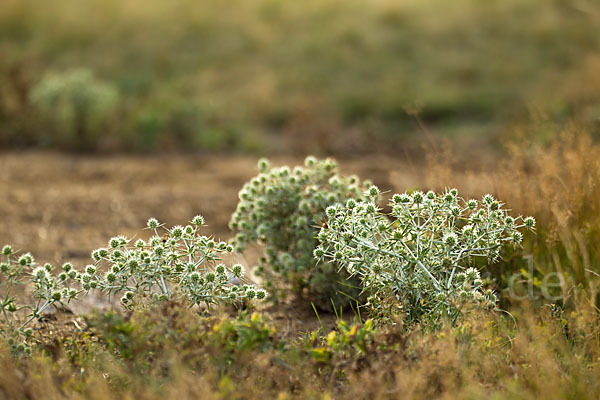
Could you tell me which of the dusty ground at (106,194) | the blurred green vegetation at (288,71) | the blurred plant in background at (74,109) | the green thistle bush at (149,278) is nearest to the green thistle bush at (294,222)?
the dusty ground at (106,194)

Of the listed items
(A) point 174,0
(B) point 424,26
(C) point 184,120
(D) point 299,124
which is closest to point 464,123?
(D) point 299,124

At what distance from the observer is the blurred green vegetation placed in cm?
848

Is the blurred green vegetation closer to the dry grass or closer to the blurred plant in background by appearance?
the blurred plant in background

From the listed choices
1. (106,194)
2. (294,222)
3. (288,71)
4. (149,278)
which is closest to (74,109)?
(106,194)

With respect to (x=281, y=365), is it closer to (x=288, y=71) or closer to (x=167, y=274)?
(x=167, y=274)

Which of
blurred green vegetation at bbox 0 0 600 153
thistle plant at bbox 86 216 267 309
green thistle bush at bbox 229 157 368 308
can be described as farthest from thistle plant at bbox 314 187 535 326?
blurred green vegetation at bbox 0 0 600 153

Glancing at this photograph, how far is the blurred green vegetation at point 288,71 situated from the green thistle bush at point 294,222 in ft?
17.1

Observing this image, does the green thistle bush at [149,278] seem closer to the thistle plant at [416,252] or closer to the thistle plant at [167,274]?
the thistle plant at [167,274]

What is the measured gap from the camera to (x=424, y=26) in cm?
1233

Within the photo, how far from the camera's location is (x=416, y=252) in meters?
2.35

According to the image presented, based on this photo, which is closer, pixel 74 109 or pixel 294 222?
pixel 294 222

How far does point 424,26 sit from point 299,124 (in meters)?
4.92

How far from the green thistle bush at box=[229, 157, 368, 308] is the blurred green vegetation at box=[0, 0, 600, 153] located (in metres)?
5.21

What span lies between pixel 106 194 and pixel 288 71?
5.92m
